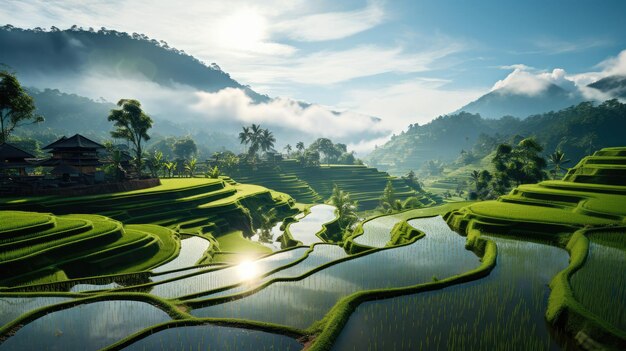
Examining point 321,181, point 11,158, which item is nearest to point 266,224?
point 11,158

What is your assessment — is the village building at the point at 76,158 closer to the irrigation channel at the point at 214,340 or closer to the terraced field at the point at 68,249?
the terraced field at the point at 68,249

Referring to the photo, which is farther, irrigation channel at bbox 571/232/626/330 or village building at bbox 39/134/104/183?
village building at bbox 39/134/104/183

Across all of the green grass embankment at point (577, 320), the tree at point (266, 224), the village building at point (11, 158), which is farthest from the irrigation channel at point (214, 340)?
the village building at point (11, 158)

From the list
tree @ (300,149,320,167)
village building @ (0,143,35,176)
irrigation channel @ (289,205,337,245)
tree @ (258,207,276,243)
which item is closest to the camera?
village building @ (0,143,35,176)

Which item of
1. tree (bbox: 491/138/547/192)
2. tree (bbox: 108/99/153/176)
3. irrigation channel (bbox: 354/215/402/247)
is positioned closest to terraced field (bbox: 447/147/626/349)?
irrigation channel (bbox: 354/215/402/247)

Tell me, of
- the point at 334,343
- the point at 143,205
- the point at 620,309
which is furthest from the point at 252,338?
the point at 143,205

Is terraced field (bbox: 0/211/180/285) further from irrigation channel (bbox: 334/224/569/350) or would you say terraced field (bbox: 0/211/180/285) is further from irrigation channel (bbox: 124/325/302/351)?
irrigation channel (bbox: 334/224/569/350)
